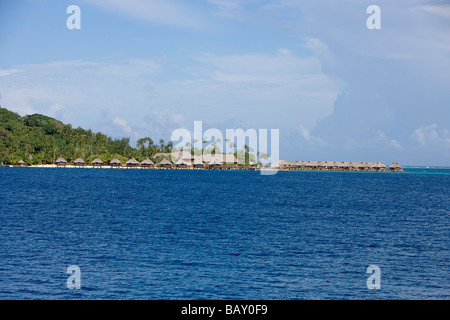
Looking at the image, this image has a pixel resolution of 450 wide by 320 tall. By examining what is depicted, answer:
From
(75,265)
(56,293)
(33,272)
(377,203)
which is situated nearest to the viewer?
(56,293)

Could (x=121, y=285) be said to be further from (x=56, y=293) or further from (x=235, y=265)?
(x=235, y=265)

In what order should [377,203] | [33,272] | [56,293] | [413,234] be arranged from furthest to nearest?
[377,203] → [413,234] → [33,272] → [56,293]

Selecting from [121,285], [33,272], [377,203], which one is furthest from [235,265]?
[377,203]

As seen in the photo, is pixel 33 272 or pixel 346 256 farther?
pixel 346 256

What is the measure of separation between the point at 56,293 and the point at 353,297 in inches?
586

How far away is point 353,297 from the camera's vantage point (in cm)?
2367

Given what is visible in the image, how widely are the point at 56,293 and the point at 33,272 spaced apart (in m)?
4.14

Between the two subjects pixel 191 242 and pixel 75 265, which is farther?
pixel 191 242
